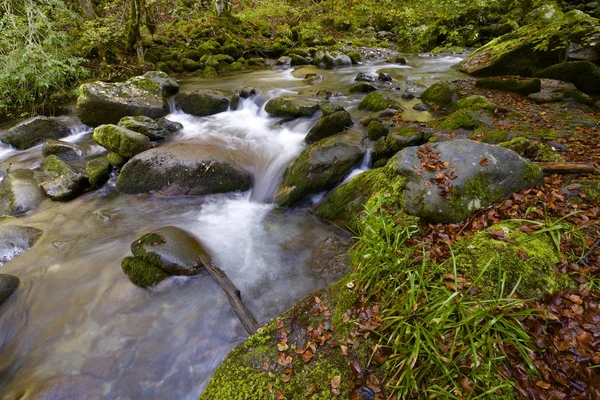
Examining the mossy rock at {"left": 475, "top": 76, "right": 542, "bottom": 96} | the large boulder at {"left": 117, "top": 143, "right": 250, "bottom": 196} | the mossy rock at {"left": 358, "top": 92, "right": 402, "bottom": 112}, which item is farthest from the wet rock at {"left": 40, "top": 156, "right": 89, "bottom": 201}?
the mossy rock at {"left": 475, "top": 76, "right": 542, "bottom": 96}

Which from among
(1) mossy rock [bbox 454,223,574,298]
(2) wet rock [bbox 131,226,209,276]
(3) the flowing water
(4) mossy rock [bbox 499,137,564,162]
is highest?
(4) mossy rock [bbox 499,137,564,162]

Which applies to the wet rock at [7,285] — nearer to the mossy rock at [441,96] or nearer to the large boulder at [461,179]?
the large boulder at [461,179]

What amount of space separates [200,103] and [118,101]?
244 centimetres

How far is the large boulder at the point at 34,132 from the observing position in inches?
347

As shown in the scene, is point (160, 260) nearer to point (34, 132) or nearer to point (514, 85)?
point (34, 132)

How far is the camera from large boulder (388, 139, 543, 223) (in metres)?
3.56

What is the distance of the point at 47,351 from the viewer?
3686 millimetres

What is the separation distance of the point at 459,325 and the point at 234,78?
48.2 ft

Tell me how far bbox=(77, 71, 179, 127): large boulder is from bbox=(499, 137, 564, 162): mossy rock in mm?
9824

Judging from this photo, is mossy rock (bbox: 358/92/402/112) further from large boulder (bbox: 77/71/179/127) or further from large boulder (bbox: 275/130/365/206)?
large boulder (bbox: 77/71/179/127)

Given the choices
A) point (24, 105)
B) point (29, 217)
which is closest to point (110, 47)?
point (24, 105)

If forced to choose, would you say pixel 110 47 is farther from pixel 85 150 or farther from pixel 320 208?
pixel 320 208

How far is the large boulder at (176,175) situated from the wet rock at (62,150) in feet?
9.02

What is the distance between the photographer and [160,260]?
174 inches
